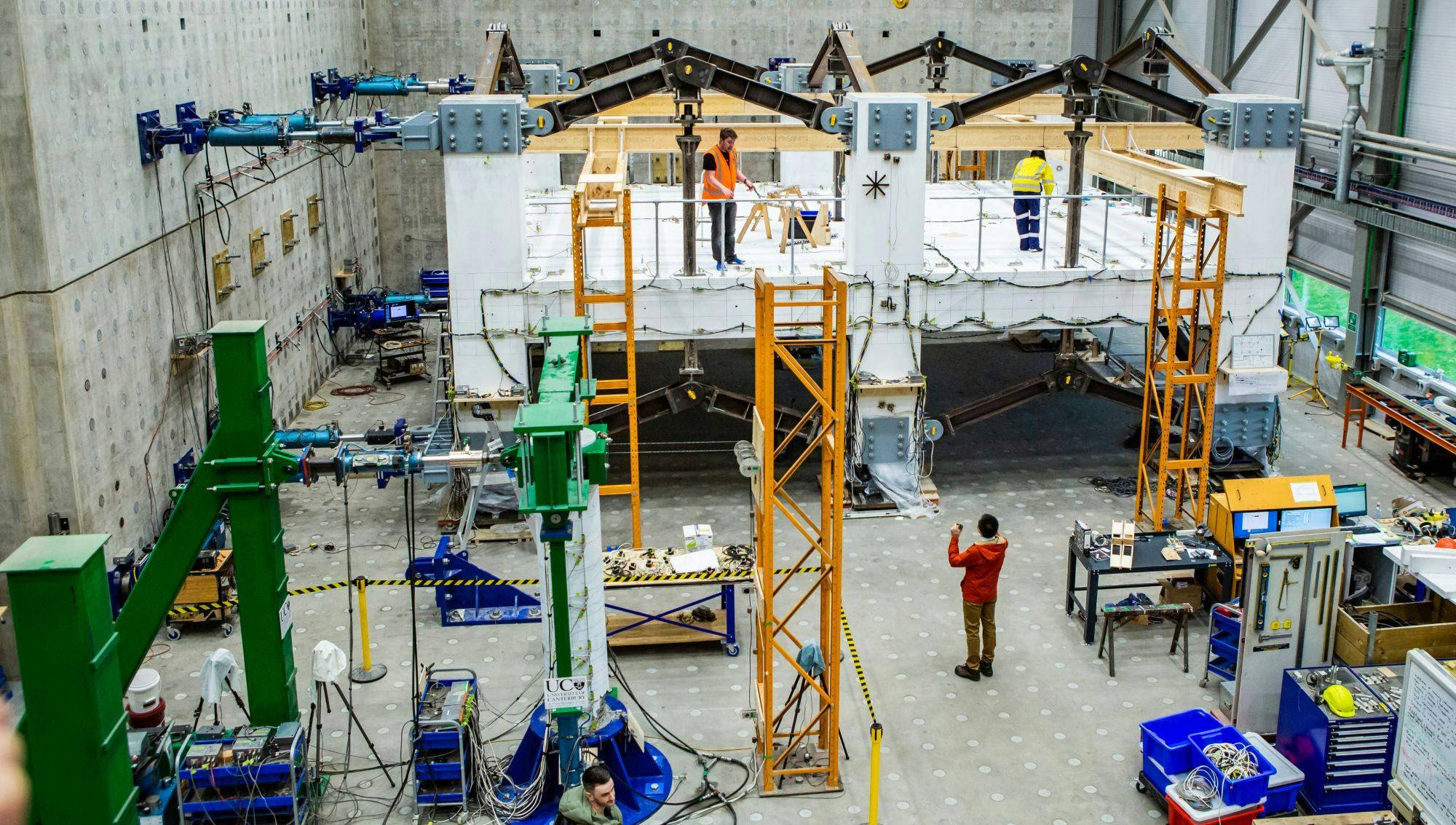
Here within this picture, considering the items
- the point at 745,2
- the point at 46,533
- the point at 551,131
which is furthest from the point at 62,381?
the point at 745,2

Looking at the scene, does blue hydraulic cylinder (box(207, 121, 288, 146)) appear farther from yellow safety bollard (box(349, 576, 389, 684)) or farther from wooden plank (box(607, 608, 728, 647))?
wooden plank (box(607, 608, 728, 647))

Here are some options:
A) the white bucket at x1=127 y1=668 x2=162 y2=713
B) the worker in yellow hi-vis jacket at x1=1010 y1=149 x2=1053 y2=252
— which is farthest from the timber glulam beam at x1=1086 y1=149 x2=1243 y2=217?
the white bucket at x1=127 y1=668 x2=162 y2=713

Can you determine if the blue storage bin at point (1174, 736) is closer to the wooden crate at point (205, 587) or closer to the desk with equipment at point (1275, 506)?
the desk with equipment at point (1275, 506)

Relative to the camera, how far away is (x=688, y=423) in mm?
18391

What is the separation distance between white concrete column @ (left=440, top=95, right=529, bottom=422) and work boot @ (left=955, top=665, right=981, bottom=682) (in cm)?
573

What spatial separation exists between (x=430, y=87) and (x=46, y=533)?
34.0 feet

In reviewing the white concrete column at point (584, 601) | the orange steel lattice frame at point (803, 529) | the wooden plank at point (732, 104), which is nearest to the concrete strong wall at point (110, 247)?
the wooden plank at point (732, 104)

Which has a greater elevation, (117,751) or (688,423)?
(117,751)

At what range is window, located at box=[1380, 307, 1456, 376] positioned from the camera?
16.6m

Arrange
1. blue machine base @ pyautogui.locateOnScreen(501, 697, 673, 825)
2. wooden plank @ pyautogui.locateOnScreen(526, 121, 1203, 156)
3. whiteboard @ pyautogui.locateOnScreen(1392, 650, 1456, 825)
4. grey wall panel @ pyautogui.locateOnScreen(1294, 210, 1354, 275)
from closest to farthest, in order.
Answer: whiteboard @ pyautogui.locateOnScreen(1392, 650, 1456, 825) < blue machine base @ pyautogui.locateOnScreen(501, 697, 673, 825) < wooden plank @ pyautogui.locateOnScreen(526, 121, 1203, 156) < grey wall panel @ pyautogui.locateOnScreen(1294, 210, 1354, 275)

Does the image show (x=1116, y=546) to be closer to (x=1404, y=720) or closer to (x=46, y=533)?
(x=1404, y=720)

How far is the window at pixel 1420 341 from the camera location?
16578 millimetres

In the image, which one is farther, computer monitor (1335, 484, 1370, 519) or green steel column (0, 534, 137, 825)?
computer monitor (1335, 484, 1370, 519)

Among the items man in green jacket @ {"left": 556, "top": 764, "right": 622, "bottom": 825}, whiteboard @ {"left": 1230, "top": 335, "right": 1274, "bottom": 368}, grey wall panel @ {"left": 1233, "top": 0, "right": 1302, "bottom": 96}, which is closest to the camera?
man in green jacket @ {"left": 556, "top": 764, "right": 622, "bottom": 825}
